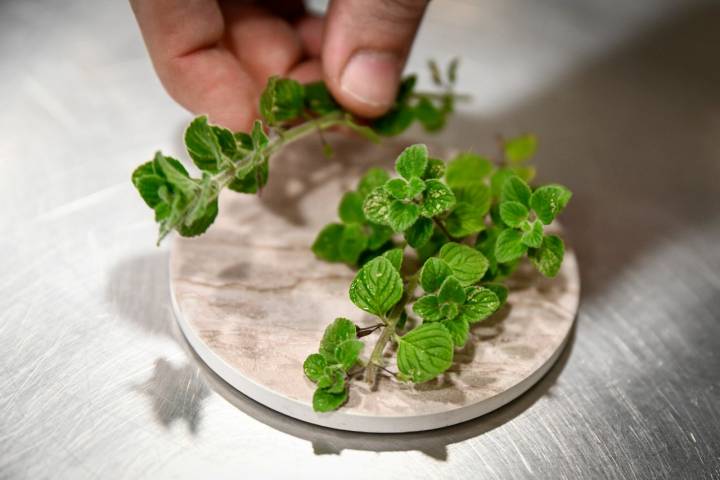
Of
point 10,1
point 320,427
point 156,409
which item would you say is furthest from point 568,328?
point 10,1

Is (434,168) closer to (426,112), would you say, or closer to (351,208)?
(351,208)

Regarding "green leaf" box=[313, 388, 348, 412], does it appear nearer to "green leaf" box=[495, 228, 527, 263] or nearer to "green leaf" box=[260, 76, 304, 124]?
"green leaf" box=[495, 228, 527, 263]


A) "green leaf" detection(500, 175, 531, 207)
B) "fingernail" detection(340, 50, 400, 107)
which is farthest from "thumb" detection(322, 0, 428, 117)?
"green leaf" detection(500, 175, 531, 207)

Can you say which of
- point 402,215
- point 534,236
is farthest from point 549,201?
point 402,215

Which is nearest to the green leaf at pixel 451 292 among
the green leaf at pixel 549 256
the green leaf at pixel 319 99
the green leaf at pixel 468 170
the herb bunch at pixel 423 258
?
the herb bunch at pixel 423 258

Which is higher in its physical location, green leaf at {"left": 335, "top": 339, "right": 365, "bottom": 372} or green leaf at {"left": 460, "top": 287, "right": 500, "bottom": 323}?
green leaf at {"left": 460, "top": 287, "right": 500, "bottom": 323}

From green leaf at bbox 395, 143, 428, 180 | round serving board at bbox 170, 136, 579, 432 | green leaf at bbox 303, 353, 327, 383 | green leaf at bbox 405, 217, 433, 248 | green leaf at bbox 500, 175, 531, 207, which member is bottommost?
round serving board at bbox 170, 136, 579, 432
